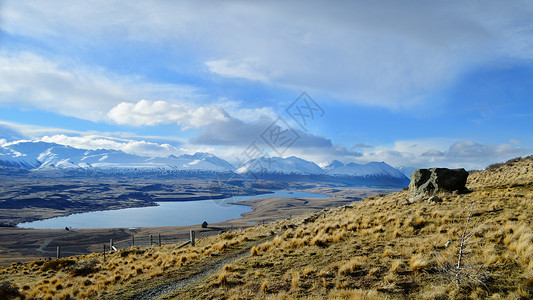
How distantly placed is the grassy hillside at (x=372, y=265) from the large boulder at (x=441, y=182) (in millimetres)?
3338

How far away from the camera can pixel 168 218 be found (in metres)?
145

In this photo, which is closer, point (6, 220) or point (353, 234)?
point (353, 234)

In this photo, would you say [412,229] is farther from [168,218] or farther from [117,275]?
[168,218]

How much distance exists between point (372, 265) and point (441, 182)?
16.0 metres

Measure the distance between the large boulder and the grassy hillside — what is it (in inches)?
131

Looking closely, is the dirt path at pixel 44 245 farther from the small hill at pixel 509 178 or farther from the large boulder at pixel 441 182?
the small hill at pixel 509 178

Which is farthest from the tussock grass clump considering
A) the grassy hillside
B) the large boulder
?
the large boulder

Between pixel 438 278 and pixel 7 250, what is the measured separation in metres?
93.6

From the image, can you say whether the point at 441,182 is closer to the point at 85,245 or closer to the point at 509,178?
the point at 509,178

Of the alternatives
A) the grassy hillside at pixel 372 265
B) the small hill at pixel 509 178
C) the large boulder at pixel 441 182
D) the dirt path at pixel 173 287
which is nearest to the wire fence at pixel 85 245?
the large boulder at pixel 441 182

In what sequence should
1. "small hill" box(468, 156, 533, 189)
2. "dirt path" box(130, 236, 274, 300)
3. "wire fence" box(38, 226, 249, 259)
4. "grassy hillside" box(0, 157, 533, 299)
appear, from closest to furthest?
"grassy hillside" box(0, 157, 533, 299) → "dirt path" box(130, 236, 274, 300) → "small hill" box(468, 156, 533, 189) → "wire fence" box(38, 226, 249, 259)

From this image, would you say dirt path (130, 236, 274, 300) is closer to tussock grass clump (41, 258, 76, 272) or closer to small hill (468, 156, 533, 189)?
tussock grass clump (41, 258, 76, 272)

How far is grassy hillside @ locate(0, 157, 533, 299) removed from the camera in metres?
7.27

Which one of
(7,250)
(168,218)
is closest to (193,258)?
(7,250)
